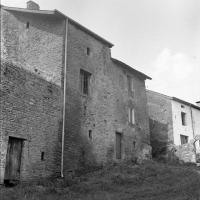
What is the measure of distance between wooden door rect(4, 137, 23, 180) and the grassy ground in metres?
0.91

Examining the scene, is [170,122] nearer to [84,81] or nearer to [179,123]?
[179,123]

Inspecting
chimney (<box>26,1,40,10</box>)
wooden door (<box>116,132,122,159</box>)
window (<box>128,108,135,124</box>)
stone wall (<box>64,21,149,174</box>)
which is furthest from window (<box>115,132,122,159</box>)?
chimney (<box>26,1,40,10</box>)

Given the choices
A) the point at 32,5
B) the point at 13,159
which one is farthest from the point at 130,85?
the point at 13,159

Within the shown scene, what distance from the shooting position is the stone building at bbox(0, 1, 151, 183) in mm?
16750

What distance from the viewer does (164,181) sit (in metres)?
17.1

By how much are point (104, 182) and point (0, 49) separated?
28.8ft

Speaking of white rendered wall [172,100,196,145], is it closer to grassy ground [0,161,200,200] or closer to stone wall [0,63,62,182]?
grassy ground [0,161,200,200]

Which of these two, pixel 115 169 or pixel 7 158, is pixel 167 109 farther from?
pixel 7 158

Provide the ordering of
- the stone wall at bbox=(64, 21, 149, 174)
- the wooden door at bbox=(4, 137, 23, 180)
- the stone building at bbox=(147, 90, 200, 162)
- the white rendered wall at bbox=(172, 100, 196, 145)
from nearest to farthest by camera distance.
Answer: the wooden door at bbox=(4, 137, 23, 180), the stone wall at bbox=(64, 21, 149, 174), the stone building at bbox=(147, 90, 200, 162), the white rendered wall at bbox=(172, 100, 196, 145)

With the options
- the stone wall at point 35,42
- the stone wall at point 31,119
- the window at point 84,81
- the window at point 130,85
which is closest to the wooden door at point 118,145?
the window at point 130,85

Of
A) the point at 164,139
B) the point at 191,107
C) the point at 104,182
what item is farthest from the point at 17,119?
the point at 191,107

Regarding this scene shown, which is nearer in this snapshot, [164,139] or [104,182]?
[104,182]

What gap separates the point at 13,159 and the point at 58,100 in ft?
14.2

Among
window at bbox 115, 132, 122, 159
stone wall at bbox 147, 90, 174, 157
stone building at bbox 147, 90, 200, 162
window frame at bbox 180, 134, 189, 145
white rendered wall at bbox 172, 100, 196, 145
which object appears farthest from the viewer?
window frame at bbox 180, 134, 189, 145
